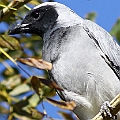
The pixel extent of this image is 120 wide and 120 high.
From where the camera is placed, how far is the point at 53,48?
104 inches

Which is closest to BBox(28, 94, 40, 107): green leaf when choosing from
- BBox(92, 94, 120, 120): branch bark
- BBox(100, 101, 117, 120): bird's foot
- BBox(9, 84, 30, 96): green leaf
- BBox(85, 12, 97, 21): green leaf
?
BBox(9, 84, 30, 96): green leaf

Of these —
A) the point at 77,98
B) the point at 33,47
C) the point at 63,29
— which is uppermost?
the point at 63,29

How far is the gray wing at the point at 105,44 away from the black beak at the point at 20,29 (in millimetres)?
373

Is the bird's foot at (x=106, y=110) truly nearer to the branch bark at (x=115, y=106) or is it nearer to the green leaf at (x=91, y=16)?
the branch bark at (x=115, y=106)

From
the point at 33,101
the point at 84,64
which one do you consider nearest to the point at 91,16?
the point at 84,64

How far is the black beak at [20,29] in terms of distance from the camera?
2898mm

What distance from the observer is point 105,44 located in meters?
2.65

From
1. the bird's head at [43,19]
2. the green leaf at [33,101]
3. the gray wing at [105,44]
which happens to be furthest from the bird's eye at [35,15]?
the green leaf at [33,101]

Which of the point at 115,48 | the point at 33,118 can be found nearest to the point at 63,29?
the point at 115,48

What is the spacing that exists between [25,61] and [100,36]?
0.85 meters

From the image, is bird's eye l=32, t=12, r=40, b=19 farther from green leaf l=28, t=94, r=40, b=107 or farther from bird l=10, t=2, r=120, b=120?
green leaf l=28, t=94, r=40, b=107

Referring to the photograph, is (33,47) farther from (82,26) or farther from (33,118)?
(33,118)

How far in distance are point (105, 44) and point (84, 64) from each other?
0.66ft

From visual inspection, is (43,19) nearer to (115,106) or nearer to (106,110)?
(106,110)
